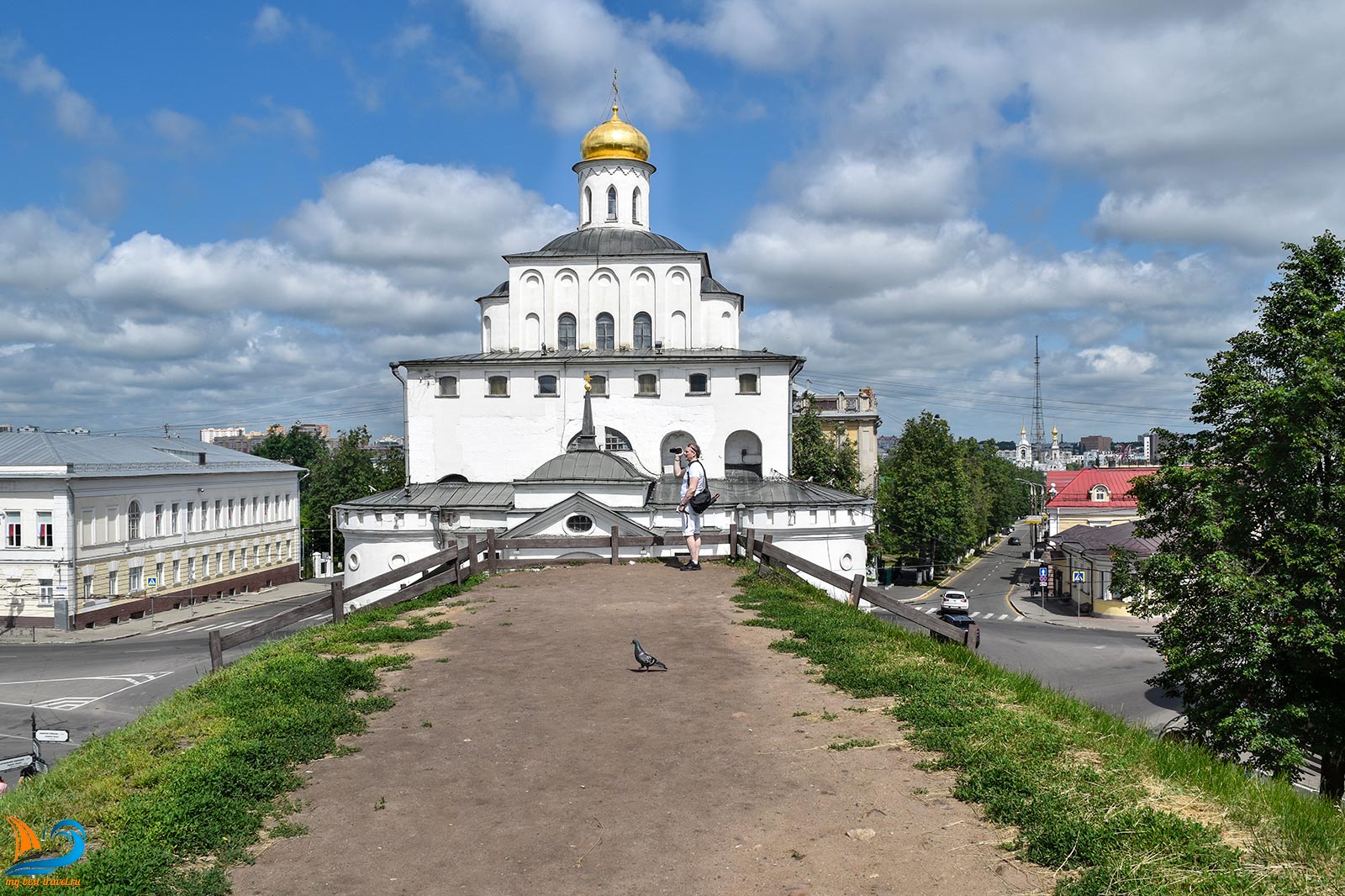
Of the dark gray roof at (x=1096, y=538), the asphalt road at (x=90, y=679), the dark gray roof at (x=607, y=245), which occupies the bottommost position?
the asphalt road at (x=90, y=679)

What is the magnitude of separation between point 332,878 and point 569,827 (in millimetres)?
1532

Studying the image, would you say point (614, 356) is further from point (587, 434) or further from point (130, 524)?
point (130, 524)

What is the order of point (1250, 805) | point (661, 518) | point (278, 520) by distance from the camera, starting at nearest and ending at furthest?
point (1250, 805)
point (661, 518)
point (278, 520)

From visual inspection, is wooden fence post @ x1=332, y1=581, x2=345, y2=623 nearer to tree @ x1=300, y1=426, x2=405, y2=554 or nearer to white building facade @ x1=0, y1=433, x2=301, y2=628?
white building facade @ x1=0, y1=433, x2=301, y2=628

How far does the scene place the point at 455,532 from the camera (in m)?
32.6

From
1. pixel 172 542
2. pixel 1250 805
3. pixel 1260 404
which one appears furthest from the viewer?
pixel 172 542

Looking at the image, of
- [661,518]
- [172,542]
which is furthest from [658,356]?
[172,542]

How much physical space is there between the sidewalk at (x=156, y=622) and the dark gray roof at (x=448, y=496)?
42.4 ft

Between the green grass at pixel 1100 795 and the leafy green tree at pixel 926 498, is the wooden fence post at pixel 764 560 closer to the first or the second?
the green grass at pixel 1100 795

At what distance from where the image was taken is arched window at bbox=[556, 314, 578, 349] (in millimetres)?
39281

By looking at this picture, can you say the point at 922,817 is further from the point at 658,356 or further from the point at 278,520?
the point at 278,520

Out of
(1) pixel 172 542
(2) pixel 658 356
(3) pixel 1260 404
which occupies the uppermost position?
(2) pixel 658 356

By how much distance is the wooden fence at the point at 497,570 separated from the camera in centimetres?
1141

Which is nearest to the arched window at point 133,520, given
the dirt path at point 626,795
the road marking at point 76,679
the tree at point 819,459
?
the road marking at point 76,679
